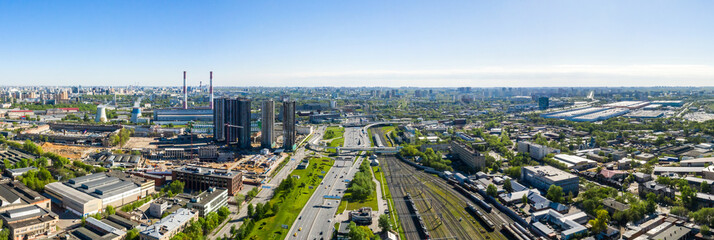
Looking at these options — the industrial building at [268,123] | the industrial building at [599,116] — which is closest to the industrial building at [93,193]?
the industrial building at [268,123]

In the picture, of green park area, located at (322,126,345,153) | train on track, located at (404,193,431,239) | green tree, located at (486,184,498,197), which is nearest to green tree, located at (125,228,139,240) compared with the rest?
train on track, located at (404,193,431,239)

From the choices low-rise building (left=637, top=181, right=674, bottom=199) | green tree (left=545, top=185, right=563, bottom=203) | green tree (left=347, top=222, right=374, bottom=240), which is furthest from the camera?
low-rise building (left=637, top=181, right=674, bottom=199)

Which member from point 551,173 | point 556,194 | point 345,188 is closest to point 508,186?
point 556,194

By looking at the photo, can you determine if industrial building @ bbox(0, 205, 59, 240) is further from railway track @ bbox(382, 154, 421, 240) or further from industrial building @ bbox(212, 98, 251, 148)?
industrial building @ bbox(212, 98, 251, 148)

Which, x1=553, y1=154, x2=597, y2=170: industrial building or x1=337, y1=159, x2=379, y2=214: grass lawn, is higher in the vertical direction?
x1=553, y1=154, x2=597, y2=170: industrial building

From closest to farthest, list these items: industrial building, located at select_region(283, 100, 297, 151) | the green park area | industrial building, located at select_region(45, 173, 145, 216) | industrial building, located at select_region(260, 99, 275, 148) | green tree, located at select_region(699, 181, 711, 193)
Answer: industrial building, located at select_region(45, 173, 145, 216) → green tree, located at select_region(699, 181, 711, 193) → industrial building, located at select_region(260, 99, 275, 148) → industrial building, located at select_region(283, 100, 297, 151) → the green park area
